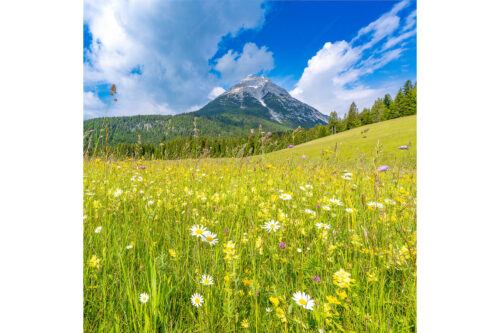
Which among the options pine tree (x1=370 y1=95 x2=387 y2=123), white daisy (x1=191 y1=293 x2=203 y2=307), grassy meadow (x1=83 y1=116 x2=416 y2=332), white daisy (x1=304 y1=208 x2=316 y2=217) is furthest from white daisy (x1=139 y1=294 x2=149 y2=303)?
pine tree (x1=370 y1=95 x2=387 y2=123)

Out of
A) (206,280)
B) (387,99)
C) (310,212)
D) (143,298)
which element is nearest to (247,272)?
(206,280)

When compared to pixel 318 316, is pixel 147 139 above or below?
above

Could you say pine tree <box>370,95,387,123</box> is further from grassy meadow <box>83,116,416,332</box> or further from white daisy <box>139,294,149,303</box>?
white daisy <box>139,294,149,303</box>

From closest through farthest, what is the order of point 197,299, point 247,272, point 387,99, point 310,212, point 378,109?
point 197,299, point 247,272, point 310,212, point 387,99, point 378,109

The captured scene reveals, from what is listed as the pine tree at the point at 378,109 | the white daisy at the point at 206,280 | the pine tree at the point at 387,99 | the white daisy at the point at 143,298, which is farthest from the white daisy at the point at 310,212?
the pine tree at the point at 378,109

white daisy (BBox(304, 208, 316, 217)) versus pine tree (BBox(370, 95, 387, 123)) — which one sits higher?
pine tree (BBox(370, 95, 387, 123))

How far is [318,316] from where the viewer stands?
0.74m

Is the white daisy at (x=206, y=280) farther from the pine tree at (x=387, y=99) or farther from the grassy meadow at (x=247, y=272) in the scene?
the pine tree at (x=387, y=99)

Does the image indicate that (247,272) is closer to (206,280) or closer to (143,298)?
(206,280)
